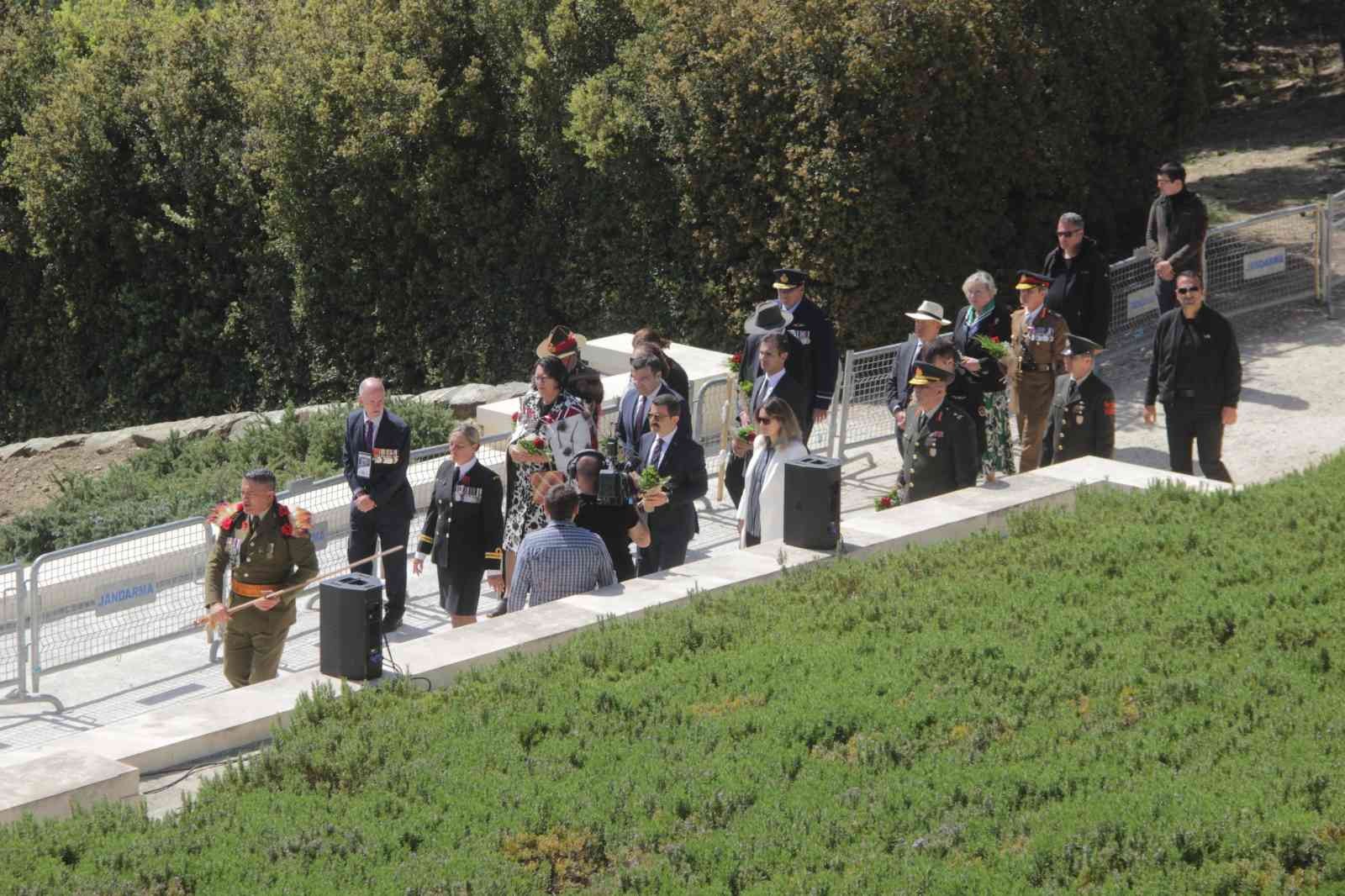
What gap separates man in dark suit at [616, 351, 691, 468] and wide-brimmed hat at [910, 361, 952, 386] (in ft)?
4.86

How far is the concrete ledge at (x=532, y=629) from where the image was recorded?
731 centimetres

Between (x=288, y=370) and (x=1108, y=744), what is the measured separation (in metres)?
18.7

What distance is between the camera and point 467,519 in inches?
425

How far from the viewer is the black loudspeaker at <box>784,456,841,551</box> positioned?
9.64 meters

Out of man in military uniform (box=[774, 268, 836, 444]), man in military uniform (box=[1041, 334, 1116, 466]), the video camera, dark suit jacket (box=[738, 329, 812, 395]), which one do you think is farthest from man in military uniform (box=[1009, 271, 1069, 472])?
the video camera

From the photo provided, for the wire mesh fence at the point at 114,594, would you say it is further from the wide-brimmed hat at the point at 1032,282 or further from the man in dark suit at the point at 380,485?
the wide-brimmed hat at the point at 1032,282

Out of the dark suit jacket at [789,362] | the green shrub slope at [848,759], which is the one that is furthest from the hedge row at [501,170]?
the green shrub slope at [848,759]

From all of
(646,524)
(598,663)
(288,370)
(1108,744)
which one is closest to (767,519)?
(646,524)

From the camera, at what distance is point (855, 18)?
1684 centimetres

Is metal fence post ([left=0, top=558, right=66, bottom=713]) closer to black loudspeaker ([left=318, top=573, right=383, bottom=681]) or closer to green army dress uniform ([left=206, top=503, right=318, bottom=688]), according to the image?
green army dress uniform ([left=206, top=503, right=318, bottom=688])

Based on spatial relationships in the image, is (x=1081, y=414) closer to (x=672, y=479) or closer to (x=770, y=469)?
(x=770, y=469)

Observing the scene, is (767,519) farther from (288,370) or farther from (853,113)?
(288,370)

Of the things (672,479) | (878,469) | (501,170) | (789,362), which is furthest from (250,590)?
(501,170)

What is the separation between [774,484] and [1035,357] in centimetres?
320
